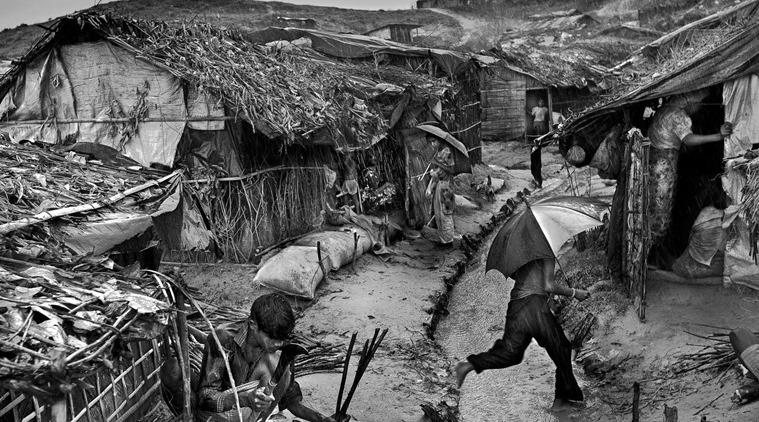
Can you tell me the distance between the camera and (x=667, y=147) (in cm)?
945

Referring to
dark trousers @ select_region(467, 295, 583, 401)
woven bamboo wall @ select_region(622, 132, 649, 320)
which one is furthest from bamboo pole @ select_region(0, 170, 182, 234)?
woven bamboo wall @ select_region(622, 132, 649, 320)

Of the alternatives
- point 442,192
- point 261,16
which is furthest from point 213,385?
point 261,16

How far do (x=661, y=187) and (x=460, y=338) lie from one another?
10.9 ft

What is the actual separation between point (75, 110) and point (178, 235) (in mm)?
3883

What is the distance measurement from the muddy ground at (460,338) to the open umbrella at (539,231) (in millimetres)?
1701

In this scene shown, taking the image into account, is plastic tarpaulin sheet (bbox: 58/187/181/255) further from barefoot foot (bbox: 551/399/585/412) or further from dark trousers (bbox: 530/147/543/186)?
dark trousers (bbox: 530/147/543/186)

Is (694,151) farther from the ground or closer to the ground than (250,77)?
closer to the ground

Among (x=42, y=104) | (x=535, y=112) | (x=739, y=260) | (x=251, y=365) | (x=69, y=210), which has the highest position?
(x=42, y=104)

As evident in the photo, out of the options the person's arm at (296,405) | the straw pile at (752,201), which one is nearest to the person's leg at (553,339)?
the straw pile at (752,201)

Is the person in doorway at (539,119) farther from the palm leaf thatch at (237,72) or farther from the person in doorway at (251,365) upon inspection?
the person in doorway at (251,365)

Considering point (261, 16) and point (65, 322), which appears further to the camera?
point (261, 16)

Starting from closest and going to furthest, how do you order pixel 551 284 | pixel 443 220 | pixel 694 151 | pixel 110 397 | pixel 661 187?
pixel 110 397 < pixel 551 284 < pixel 661 187 < pixel 694 151 < pixel 443 220

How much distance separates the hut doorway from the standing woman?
37.3 ft

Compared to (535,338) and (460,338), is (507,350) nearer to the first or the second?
(535,338)
